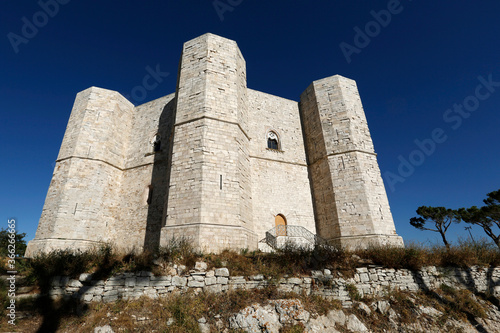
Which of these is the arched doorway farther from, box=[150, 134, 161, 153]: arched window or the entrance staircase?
box=[150, 134, 161, 153]: arched window

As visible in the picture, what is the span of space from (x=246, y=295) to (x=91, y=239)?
9105 millimetres

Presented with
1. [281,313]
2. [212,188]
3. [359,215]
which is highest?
[212,188]

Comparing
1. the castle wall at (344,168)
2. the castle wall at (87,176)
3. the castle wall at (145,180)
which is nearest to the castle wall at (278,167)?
the castle wall at (344,168)

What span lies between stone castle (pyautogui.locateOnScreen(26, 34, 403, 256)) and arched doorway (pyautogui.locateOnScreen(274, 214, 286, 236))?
48 millimetres

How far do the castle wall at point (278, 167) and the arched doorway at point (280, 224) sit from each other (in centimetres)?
21

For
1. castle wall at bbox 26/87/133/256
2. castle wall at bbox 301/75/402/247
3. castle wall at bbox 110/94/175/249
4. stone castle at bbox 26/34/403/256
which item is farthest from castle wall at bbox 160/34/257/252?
castle wall at bbox 26/87/133/256

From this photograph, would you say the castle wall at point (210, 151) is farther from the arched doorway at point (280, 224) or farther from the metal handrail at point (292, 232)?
the arched doorway at point (280, 224)

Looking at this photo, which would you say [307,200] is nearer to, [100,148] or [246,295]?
[246,295]

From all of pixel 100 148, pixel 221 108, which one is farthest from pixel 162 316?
pixel 100 148

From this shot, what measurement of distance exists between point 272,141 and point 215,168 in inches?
227

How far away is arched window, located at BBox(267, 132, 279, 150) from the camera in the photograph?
45.6 ft

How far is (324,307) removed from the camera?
19.6 feet

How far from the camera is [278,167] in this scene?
13.2m

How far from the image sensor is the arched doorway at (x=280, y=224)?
1156 centimetres
